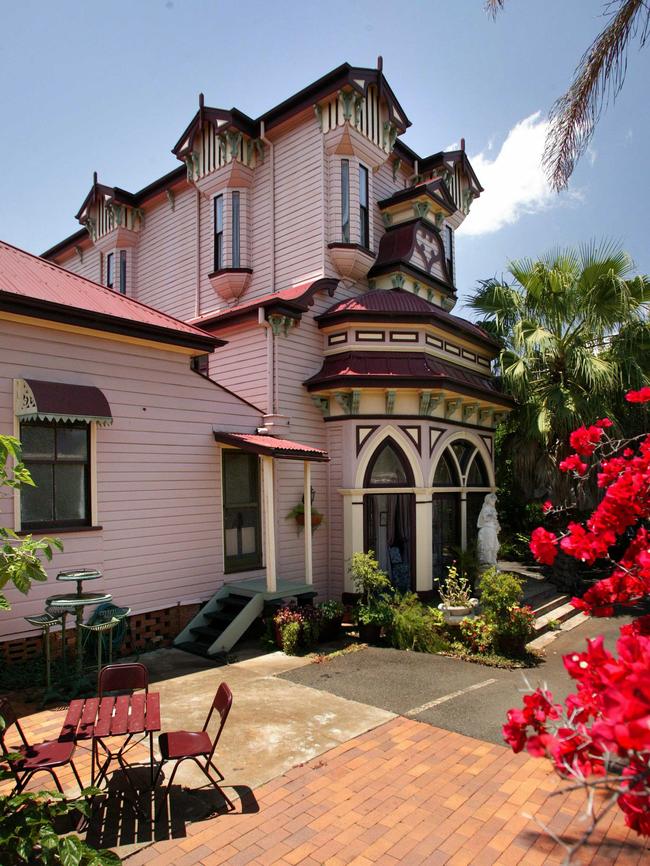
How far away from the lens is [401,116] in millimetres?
14375

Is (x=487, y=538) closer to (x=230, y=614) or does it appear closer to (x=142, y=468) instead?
(x=230, y=614)

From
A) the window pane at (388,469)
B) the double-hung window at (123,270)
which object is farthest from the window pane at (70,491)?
the double-hung window at (123,270)

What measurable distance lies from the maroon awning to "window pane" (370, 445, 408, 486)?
579 centimetres

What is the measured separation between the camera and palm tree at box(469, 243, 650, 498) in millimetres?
14148

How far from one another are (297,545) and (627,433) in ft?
31.5

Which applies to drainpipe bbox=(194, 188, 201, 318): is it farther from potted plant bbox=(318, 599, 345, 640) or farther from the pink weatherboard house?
potted plant bbox=(318, 599, 345, 640)

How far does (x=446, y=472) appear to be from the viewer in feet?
45.1

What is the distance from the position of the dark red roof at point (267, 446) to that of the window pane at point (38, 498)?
291cm

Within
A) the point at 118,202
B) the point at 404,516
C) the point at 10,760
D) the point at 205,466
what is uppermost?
the point at 118,202

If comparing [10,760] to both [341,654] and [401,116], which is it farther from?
[401,116]

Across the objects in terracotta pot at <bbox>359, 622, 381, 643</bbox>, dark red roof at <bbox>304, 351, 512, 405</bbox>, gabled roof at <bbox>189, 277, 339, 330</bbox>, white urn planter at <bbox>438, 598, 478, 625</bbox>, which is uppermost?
gabled roof at <bbox>189, 277, 339, 330</bbox>

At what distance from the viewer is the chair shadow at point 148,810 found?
424 cm

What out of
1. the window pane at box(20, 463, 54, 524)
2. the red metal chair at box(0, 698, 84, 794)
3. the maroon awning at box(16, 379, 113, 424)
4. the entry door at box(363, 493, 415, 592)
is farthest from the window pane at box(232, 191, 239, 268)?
the red metal chair at box(0, 698, 84, 794)

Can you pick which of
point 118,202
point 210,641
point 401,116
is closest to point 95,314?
point 210,641
